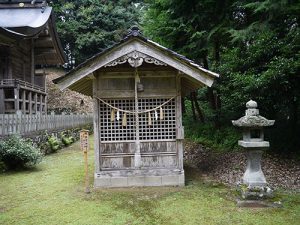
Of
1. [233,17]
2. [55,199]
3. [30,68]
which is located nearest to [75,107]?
[30,68]

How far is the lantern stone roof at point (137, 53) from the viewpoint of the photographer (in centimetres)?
801

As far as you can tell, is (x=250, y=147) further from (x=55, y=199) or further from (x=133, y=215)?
(x=55, y=199)

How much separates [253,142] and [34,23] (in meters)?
16.4

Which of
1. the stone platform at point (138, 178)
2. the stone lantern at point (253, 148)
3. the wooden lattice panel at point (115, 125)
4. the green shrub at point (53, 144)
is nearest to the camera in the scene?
the stone lantern at point (253, 148)

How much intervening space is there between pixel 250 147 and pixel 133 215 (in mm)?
3008

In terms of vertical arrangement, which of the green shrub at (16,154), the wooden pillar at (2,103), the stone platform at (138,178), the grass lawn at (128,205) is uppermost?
the wooden pillar at (2,103)

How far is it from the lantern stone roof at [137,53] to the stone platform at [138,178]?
2.61 m

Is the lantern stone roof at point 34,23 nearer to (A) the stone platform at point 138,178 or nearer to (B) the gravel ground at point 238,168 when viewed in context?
(A) the stone platform at point 138,178

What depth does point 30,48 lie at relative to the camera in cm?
2122

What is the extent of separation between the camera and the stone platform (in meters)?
8.55

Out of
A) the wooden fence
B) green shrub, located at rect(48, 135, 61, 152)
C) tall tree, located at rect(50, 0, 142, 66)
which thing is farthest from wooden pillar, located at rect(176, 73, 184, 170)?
tall tree, located at rect(50, 0, 142, 66)

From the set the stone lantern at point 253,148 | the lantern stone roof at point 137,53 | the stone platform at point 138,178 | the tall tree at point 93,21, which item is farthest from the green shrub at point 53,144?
the tall tree at point 93,21

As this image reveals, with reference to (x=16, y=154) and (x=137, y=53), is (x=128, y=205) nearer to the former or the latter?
(x=137, y=53)

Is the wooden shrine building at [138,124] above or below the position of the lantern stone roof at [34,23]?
below
